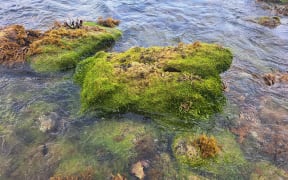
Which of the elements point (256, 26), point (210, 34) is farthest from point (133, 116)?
point (256, 26)

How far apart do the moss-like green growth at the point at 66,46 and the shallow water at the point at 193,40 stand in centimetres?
49

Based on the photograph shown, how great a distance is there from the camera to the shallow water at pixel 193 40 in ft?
27.6

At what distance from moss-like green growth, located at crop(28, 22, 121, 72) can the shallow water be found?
1.60 ft

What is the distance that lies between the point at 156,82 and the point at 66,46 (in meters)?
4.68

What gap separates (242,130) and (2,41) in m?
9.95

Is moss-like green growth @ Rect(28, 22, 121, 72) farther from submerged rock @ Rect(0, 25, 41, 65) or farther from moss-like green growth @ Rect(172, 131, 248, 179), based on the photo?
moss-like green growth @ Rect(172, 131, 248, 179)

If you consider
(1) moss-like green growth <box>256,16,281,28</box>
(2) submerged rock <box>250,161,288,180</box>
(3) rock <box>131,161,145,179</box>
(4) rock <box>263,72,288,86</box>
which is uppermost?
(1) moss-like green growth <box>256,16,281,28</box>

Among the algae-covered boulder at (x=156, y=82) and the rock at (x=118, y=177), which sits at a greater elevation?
the algae-covered boulder at (x=156, y=82)

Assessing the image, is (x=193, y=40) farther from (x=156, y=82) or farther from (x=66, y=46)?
(x=66, y=46)

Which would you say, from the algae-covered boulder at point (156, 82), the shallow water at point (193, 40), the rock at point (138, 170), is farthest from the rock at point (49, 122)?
the rock at point (138, 170)

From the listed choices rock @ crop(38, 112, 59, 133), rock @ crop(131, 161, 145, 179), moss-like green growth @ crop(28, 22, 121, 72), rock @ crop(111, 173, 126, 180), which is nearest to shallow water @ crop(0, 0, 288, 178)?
rock @ crop(38, 112, 59, 133)

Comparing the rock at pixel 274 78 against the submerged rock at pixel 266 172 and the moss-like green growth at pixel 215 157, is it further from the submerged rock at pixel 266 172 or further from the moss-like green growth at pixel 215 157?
the submerged rock at pixel 266 172

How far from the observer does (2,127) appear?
325 inches

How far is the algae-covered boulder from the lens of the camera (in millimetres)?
Answer: 8617
